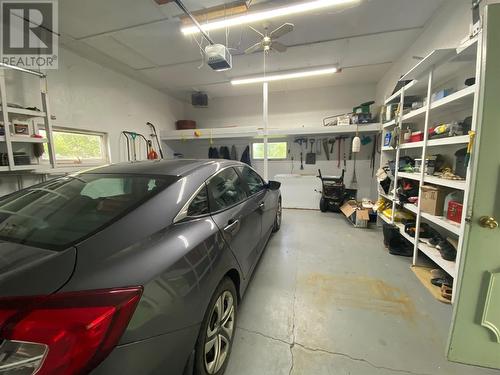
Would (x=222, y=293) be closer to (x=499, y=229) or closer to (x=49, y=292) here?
(x=49, y=292)

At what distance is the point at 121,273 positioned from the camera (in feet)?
2.39

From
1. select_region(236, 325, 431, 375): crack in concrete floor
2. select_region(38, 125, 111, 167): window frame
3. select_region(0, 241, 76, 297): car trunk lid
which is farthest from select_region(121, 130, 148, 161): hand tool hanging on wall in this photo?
select_region(236, 325, 431, 375): crack in concrete floor

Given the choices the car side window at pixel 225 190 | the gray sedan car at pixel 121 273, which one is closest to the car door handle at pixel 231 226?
the gray sedan car at pixel 121 273

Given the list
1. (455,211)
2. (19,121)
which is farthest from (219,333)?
(19,121)

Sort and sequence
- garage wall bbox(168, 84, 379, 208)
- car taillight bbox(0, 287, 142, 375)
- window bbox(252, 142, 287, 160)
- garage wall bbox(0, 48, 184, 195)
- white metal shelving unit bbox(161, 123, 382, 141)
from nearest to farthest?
car taillight bbox(0, 287, 142, 375), garage wall bbox(0, 48, 184, 195), white metal shelving unit bbox(161, 123, 382, 141), garage wall bbox(168, 84, 379, 208), window bbox(252, 142, 287, 160)

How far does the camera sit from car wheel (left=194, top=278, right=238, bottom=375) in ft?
3.39

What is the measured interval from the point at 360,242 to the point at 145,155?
5.01 m

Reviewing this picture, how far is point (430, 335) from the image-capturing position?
1.51m

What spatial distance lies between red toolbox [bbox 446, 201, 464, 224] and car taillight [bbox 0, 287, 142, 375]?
2.65 metres

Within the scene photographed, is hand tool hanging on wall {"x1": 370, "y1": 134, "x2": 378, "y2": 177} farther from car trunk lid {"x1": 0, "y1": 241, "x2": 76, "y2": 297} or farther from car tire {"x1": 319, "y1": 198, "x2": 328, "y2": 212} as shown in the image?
car trunk lid {"x1": 0, "y1": 241, "x2": 76, "y2": 297}

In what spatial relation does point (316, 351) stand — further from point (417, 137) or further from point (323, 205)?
point (323, 205)

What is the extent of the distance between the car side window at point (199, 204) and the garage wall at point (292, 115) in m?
4.14

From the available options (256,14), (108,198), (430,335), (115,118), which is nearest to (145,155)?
(115,118)

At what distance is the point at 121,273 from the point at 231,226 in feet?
2.49
